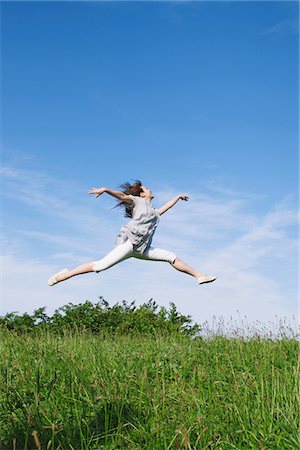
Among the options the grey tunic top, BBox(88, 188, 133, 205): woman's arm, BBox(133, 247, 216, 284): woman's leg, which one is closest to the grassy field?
BBox(133, 247, 216, 284): woman's leg

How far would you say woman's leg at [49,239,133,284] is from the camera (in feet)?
28.6

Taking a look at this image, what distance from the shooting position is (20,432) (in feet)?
14.2

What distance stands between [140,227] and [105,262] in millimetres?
799

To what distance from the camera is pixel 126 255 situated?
349 inches

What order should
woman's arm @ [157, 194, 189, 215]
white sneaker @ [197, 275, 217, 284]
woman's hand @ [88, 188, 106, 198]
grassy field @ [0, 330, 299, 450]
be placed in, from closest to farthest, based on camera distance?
grassy field @ [0, 330, 299, 450] → woman's hand @ [88, 188, 106, 198] → white sneaker @ [197, 275, 217, 284] → woman's arm @ [157, 194, 189, 215]

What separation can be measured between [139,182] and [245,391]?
5272 mm

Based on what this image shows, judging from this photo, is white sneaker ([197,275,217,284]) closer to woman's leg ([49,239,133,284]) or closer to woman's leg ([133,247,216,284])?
woman's leg ([133,247,216,284])

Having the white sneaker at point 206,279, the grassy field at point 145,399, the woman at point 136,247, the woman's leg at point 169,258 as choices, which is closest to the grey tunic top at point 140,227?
the woman at point 136,247

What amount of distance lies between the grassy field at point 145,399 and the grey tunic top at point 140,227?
201 cm

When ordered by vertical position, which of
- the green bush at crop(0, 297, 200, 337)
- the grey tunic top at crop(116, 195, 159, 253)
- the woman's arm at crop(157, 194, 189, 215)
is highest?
the woman's arm at crop(157, 194, 189, 215)

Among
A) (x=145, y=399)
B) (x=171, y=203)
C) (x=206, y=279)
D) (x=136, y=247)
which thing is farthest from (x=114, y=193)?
(x=145, y=399)

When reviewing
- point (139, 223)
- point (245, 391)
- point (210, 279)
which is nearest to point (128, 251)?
point (139, 223)

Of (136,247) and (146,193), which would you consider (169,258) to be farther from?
(146,193)

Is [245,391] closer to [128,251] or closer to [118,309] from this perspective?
[128,251]
